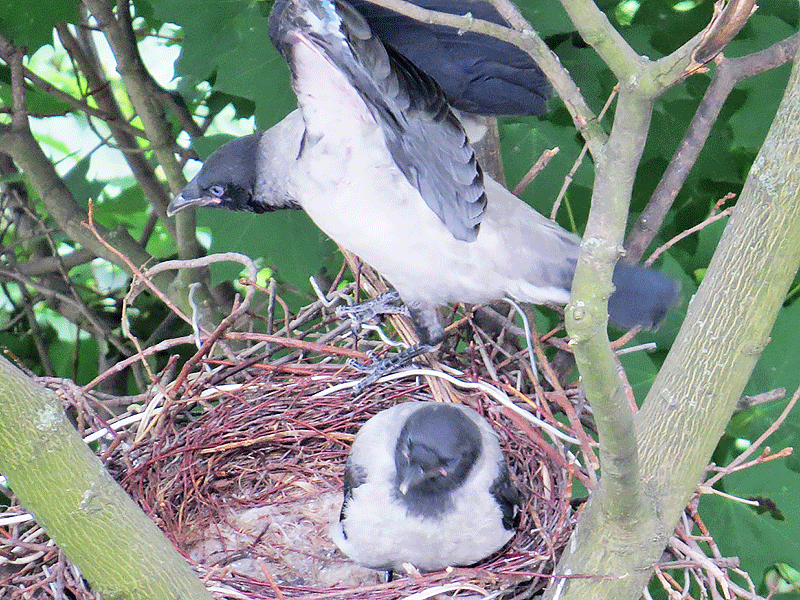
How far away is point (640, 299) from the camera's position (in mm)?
2383

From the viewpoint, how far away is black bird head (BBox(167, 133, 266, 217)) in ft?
9.20

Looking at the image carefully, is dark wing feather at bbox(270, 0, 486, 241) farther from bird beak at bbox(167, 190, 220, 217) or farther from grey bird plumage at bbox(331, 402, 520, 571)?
bird beak at bbox(167, 190, 220, 217)

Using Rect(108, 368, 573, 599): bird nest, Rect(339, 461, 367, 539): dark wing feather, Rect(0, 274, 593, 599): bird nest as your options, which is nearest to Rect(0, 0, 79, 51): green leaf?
Rect(0, 274, 593, 599): bird nest

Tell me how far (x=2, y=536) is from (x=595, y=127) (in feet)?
6.01

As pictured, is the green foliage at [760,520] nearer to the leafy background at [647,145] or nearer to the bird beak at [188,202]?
the leafy background at [647,145]

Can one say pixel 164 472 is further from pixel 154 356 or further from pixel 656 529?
pixel 656 529

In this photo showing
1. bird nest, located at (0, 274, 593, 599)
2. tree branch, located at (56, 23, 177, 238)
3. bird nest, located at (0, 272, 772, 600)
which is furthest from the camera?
tree branch, located at (56, 23, 177, 238)

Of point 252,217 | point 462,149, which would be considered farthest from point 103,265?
point 462,149

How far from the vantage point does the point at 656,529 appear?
189 cm

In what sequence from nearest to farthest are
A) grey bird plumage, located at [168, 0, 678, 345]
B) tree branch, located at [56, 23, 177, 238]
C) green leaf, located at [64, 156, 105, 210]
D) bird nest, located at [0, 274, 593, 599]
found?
grey bird plumage, located at [168, 0, 678, 345] < bird nest, located at [0, 274, 593, 599] < tree branch, located at [56, 23, 177, 238] < green leaf, located at [64, 156, 105, 210]

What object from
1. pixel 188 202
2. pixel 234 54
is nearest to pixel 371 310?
pixel 188 202

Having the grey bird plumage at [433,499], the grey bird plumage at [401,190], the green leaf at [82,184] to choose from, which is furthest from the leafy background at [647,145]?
the green leaf at [82,184]

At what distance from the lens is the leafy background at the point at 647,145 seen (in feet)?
8.70

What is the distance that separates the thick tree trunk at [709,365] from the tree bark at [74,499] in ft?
2.75
